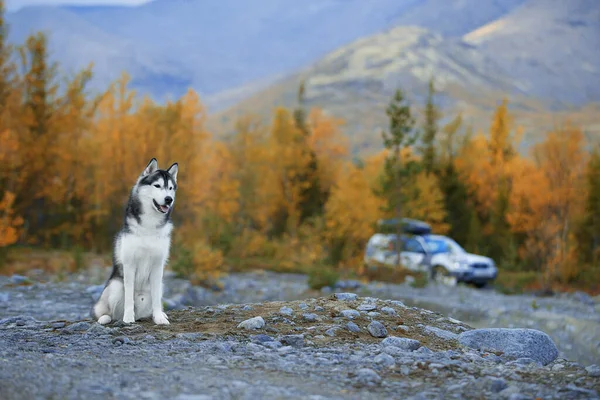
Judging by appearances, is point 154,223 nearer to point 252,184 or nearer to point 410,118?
point 410,118

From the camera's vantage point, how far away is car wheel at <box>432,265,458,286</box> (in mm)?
23891

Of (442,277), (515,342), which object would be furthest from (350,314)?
(442,277)

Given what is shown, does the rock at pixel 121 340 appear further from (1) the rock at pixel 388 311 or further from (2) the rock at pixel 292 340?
(1) the rock at pixel 388 311

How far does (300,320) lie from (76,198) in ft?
61.2

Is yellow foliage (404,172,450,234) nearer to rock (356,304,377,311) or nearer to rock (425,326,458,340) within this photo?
rock (356,304,377,311)

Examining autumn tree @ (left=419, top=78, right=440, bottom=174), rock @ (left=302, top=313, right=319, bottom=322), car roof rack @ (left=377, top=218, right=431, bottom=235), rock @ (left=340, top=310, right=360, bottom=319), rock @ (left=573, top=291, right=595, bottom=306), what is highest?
autumn tree @ (left=419, top=78, right=440, bottom=174)

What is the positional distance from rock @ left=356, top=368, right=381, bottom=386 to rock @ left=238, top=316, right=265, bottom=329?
205 cm

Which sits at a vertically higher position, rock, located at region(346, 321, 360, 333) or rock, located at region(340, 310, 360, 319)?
rock, located at region(340, 310, 360, 319)

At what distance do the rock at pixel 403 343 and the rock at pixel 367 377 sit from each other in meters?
1.32

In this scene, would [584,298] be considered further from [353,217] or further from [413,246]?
[353,217]

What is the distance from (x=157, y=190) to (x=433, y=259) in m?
19.4

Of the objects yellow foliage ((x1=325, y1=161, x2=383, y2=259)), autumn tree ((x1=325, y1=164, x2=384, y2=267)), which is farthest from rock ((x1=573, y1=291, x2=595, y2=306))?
yellow foliage ((x1=325, y1=161, x2=383, y2=259))

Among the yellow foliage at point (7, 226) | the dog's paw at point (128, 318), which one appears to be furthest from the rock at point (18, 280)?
the dog's paw at point (128, 318)

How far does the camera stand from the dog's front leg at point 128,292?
7.13m
